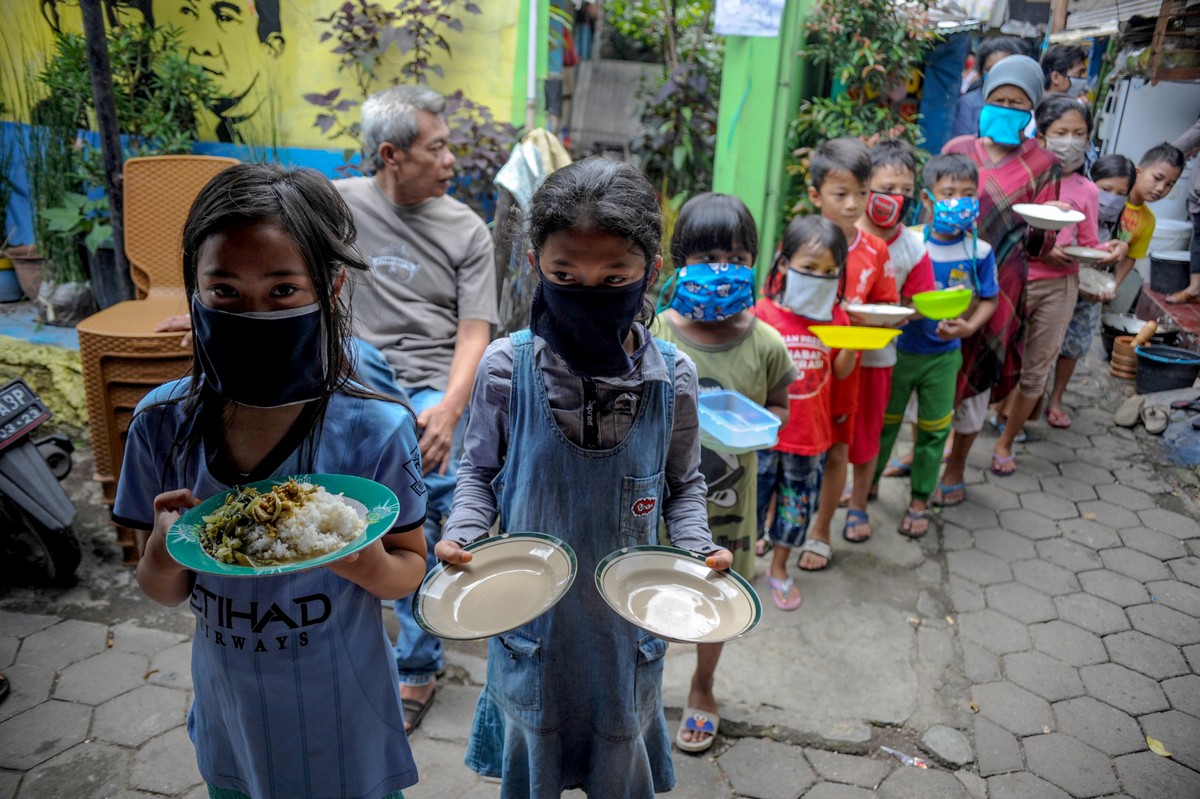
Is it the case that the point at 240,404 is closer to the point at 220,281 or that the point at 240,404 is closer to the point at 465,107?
the point at 220,281

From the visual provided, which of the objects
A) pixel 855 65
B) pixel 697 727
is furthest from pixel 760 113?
pixel 697 727

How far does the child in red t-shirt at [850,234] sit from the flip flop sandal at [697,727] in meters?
1.42

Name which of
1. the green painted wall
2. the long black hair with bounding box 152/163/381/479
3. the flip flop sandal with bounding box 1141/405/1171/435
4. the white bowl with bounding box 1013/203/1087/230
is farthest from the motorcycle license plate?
the flip flop sandal with bounding box 1141/405/1171/435

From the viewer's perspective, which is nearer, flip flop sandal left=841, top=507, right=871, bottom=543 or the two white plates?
the two white plates

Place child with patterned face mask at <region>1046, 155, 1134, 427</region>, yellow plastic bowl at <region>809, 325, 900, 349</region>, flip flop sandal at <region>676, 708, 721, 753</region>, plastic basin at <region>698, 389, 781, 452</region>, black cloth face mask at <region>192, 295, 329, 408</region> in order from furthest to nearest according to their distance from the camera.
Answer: child with patterned face mask at <region>1046, 155, 1134, 427</region>
yellow plastic bowl at <region>809, 325, 900, 349</region>
flip flop sandal at <region>676, 708, 721, 753</region>
plastic basin at <region>698, 389, 781, 452</region>
black cloth face mask at <region>192, 295, 329, 408</region>

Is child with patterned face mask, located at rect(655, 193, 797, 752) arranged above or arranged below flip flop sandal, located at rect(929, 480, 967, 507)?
above

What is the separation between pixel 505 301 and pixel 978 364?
2.68 metres

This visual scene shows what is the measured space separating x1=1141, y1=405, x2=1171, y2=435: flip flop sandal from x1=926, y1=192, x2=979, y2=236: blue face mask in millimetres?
2939

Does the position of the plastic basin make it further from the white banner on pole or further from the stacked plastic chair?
the white banner on pole

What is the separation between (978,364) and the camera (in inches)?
179

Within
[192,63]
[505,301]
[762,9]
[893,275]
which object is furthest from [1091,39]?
[192,63]

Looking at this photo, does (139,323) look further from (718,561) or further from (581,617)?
(718,561)

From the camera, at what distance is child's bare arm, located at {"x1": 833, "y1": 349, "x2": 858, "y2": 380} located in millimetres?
3451

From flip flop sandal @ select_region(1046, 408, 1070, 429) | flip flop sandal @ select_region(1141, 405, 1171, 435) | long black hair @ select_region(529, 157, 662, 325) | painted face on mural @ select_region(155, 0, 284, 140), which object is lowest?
flip flop sandal @ select_region(1046, 408, 1070, 429)
